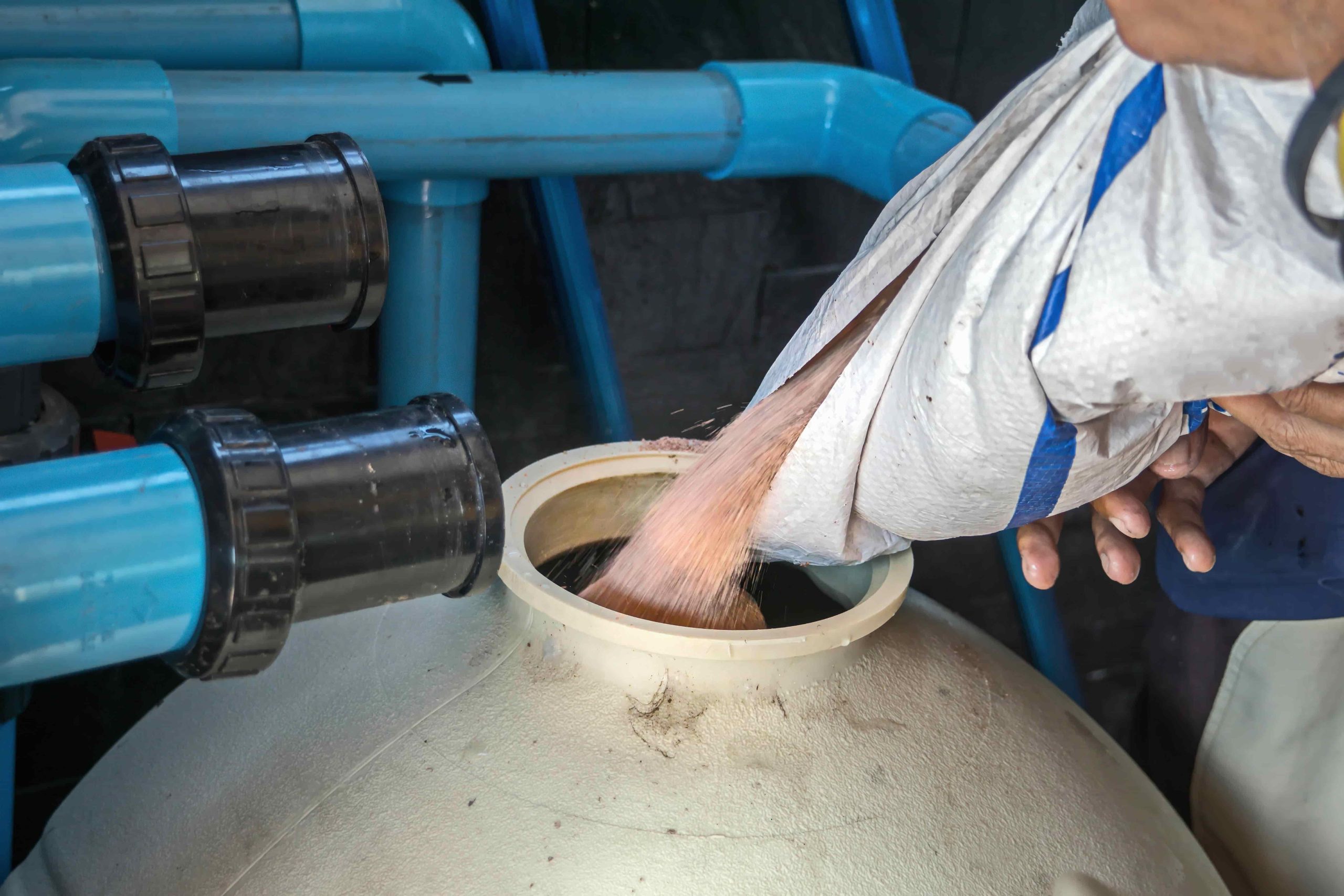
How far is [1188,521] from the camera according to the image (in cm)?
103

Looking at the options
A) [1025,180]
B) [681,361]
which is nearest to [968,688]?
[1025,180]

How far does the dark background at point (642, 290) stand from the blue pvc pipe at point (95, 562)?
3.15ft

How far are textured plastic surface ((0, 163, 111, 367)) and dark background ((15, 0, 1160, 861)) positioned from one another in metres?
0.88

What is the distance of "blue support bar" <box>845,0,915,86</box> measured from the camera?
1.30 meters

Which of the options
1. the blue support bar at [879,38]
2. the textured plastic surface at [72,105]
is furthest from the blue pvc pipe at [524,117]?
the blue support bar at [879,38]

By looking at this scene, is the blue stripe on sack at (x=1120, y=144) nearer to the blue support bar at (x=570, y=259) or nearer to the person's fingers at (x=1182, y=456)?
the person's fingers at (x=1182, y=456)

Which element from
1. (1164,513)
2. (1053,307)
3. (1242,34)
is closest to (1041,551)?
(1164,513)

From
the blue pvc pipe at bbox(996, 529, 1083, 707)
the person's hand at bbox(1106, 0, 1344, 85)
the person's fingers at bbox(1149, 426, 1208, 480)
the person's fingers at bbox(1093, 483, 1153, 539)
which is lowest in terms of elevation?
the blue pvc pipe at bbox(996, 529, 1083, 707)

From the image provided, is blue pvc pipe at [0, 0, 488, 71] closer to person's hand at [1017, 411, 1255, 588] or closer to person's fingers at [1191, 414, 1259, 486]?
person's hand at [1017, 411, 1255, 588]

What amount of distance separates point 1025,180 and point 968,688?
1.31ft

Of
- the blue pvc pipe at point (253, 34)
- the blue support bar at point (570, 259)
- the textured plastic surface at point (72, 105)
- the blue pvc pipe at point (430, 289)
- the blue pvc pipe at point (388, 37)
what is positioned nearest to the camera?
the textured plastic surface at point (72, 105)

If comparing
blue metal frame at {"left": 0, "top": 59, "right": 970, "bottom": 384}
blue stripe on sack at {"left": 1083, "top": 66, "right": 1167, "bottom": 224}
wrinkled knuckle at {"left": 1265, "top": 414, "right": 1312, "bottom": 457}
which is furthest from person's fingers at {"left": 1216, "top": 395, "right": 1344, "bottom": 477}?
blue metal frame at {"left": 0, "top": 59, "right": 970, "bottom": 384}

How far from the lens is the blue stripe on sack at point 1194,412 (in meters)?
0.76

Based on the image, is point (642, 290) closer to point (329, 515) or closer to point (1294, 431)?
point (1294, 431)
